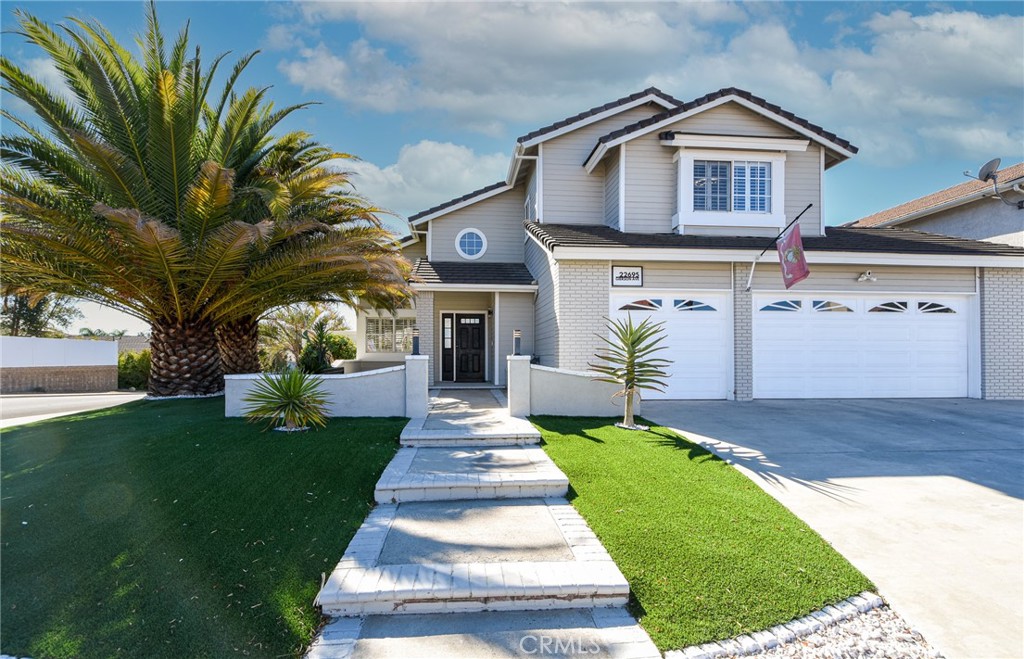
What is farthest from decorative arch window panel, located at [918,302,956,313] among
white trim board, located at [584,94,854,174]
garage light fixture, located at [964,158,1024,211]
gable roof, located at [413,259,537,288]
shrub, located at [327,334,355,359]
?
shrub, located at [327,334,355,359]

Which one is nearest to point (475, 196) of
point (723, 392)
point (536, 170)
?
point (536, 170)

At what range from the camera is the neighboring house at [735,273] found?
444 inches

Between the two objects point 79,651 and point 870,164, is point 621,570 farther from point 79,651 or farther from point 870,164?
point 870,164

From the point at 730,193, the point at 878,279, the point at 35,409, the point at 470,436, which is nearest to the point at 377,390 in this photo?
the point at 470,436

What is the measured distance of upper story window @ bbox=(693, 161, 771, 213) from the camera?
1260 cm

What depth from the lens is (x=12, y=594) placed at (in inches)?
145


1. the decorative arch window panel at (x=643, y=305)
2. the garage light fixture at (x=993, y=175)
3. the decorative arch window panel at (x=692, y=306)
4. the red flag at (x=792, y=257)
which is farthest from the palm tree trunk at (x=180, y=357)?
the garage light fixture at (x=993, y=175)

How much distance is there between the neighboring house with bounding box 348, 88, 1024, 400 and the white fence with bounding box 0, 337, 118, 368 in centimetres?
1547

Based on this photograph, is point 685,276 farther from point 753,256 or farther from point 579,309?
point 579,309

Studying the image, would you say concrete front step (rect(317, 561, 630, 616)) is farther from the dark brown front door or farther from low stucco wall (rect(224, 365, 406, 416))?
the dark brown front door

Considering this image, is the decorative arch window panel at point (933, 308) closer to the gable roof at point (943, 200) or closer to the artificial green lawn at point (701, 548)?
the gable roof at point (943, 200)

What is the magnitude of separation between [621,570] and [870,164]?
16354 millimetres

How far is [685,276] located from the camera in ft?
37.4

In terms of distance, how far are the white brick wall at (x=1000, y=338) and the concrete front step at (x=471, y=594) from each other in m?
13.5
